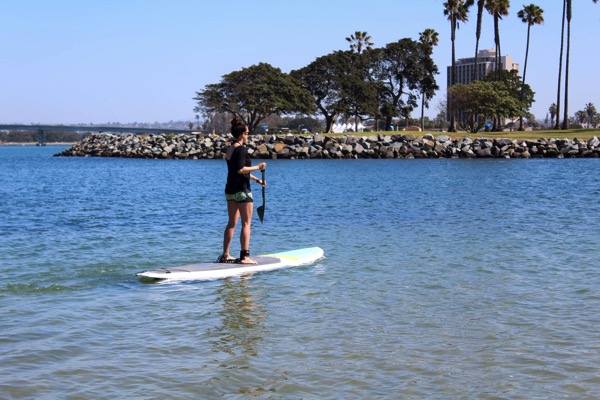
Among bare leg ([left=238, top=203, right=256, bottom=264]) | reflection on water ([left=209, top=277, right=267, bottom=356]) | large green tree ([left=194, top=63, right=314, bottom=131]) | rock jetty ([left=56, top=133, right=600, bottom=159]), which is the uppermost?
large green tree ([left=194, top=63, right=314, bottom=131])

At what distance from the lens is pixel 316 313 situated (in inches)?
340

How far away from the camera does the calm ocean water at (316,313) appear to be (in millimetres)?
6160

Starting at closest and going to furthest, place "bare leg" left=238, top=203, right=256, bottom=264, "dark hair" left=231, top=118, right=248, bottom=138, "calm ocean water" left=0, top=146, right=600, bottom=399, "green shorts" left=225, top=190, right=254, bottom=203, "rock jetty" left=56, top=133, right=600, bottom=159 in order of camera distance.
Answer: "calm ocean water" left=0, top=146, right=600, bottom=399 → "dark hair" left=231, top=118, right=248, bottom=138 → "green shorts" left=225, top=190, right=254, bottom=203 → "bare leg" left=238, top=203, right=256, bottom=264 → "rock jetty" left=56, top=133, right=600, bottom=159

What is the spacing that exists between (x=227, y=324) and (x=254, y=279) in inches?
101

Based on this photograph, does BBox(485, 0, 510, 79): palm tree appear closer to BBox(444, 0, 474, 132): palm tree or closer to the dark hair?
BBox(444, 0, 474, 132): palm tree

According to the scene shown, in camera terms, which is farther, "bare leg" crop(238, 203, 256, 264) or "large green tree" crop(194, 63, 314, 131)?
"large green tree" crop(194, 63, 314, 131)

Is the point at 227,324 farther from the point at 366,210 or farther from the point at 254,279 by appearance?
the point at 366,210

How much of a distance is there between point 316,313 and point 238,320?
37.5 inches

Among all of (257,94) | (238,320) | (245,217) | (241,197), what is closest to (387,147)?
(257,94)

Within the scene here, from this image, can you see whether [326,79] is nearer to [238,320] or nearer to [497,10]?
[497,10]

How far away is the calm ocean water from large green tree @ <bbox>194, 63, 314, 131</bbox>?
6423 centimetres

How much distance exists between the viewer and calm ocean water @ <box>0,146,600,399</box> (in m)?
6.16

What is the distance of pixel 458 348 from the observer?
23.3 feet

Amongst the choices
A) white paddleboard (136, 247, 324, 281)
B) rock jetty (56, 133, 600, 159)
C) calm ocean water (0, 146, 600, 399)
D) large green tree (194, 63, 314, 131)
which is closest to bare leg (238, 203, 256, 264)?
white paddleboard (136, 247, 324, 281)
